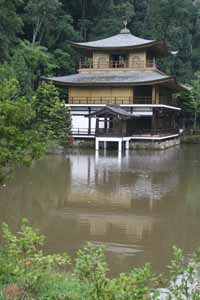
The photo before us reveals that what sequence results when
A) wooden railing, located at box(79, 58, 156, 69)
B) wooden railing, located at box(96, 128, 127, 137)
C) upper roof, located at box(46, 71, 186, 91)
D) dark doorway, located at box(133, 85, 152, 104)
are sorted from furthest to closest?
wooden railing, located at box(79, 58, 156, 69), dark doorway, located at box(133, 85, 152, 104), upper roof, located at box(46, 71, 186, 91), wooden railing, located at box(96, 128, 127, 137)

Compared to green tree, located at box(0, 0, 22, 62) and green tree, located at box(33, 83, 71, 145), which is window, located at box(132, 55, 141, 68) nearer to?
green tree, located at box(33, 83, 71, 145)

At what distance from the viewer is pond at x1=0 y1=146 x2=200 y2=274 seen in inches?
309

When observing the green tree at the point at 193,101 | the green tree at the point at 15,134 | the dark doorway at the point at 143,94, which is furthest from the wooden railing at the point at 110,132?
the green tree at the point at 15,134

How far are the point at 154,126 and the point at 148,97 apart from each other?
244cm

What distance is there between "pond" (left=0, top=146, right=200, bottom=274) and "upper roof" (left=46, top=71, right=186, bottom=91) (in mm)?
9361

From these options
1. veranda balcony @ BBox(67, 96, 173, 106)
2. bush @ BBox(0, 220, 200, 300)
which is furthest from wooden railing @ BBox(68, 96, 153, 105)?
bush @ BBox(0, 220, 200, 300)

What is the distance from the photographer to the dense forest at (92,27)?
3834 centimetres

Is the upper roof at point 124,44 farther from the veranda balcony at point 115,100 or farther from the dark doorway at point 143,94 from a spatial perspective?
the veranda balcony at point 115,100

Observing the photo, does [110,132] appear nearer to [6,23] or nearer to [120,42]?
[120,42]

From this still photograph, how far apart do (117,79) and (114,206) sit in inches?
729

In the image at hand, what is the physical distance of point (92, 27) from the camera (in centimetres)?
4912

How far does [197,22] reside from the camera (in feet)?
177

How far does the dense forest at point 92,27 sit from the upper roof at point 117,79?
21.2ft

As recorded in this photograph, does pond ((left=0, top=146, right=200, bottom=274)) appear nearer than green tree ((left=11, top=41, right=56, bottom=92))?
Yes
